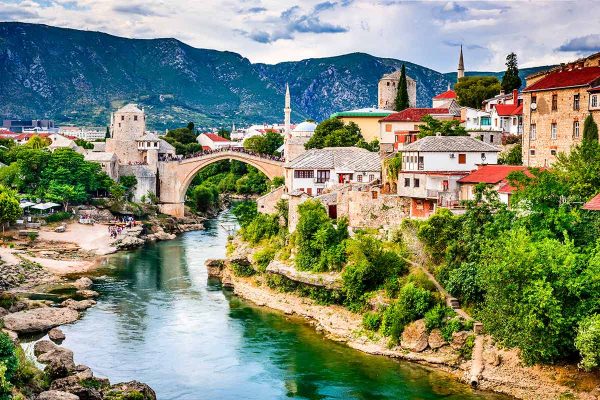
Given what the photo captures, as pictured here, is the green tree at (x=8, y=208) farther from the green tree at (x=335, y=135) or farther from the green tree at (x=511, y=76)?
the green tree at (x=511, y=76)

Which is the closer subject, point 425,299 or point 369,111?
point 425,299

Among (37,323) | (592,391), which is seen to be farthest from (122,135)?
(592,391)

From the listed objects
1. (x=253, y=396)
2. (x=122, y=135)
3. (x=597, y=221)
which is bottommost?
(x=253, y=396)

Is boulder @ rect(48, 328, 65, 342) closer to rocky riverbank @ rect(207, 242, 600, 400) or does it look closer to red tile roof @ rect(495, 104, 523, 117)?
rocky riverbank @ rect(207, 242, 600, 400)

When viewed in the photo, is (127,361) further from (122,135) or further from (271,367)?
(122,135)

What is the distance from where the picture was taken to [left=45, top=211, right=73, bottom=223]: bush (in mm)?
61128

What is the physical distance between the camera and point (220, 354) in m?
31.2

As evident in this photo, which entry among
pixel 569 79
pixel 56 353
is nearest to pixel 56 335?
pixel 56 353

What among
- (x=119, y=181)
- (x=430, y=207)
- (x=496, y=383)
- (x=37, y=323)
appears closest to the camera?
(x=496, y=383)

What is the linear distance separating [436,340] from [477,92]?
3365cm

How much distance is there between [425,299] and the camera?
102 ft

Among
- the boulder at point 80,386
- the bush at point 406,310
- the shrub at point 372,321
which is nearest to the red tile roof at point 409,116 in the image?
the shrub at point 372,321

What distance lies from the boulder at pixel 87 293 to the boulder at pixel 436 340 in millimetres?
19598

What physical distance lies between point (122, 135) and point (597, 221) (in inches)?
2131
